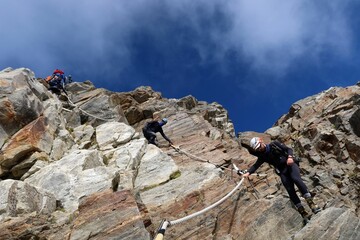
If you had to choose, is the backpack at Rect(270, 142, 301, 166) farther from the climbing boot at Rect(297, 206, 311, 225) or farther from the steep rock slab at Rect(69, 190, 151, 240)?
the steep rock slab at Rect(69, 190, 151, 240)

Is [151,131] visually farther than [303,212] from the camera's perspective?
Yes

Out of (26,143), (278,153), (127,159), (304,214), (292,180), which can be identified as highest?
(26,143)

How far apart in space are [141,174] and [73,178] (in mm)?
4153

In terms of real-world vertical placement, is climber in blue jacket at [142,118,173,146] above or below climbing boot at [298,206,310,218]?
above

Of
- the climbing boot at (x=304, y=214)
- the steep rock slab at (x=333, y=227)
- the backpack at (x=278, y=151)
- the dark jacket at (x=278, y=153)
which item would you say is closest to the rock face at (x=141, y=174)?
the steep rock slab at (x=333, y=227)

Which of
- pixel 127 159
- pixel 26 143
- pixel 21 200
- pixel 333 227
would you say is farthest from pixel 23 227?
pixel 26 143

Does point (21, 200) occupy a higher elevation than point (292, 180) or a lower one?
higher

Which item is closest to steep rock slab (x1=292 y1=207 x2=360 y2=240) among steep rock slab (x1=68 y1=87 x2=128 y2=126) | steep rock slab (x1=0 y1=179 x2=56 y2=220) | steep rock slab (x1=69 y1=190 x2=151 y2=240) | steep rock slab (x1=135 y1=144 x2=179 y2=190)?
steep rock slab (x1=69 y1=190 x2=151 y2=240)

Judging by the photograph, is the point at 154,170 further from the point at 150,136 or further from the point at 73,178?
the point at 150,136

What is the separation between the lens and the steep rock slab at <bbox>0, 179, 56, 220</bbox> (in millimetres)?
17750

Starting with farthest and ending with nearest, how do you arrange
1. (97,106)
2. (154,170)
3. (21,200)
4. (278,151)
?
(97,106)
(154,170)
(21,200)
(278,151)

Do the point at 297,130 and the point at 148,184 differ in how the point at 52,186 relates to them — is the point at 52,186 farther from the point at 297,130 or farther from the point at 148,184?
the point at 297,130

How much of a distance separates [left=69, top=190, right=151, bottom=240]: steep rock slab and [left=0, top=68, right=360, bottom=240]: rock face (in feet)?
0.14

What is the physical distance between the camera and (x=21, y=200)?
18.2 meters
